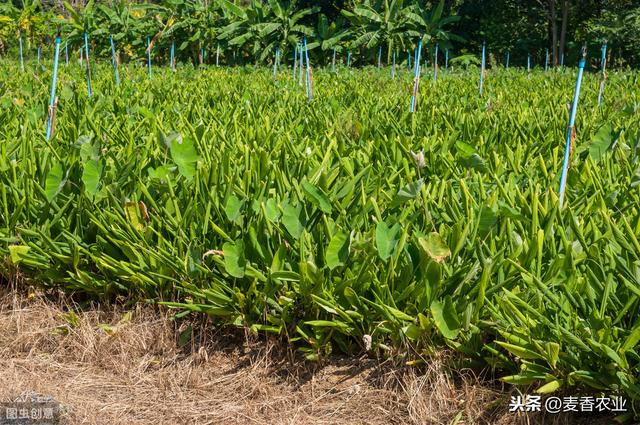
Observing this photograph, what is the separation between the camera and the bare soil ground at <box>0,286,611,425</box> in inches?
74.0

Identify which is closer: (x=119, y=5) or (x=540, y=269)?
(x=540, y=269)

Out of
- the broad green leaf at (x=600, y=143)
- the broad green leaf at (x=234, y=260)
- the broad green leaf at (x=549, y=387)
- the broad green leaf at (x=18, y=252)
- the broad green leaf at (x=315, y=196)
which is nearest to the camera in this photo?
the broad green leaf at (x=549, y=387)

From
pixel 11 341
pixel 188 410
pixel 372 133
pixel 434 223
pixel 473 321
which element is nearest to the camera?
pixel 473 321

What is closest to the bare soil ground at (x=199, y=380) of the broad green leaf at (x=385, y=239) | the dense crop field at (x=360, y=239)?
the dense crop field at (x=360, y=239)

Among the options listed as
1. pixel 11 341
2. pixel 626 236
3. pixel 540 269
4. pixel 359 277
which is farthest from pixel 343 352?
pixel 11 341

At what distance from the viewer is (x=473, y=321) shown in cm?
188

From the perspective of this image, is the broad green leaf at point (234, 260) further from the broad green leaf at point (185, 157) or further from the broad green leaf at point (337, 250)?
the broad green leaf at point (185, 157)

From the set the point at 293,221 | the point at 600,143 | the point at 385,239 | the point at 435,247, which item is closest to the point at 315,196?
the point at 293,221

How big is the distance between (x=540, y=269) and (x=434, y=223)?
402mm

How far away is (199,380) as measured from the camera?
7.00ft

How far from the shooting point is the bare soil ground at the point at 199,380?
188 centimetres

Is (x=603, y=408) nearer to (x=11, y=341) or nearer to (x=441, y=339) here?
(x=441, y=339)

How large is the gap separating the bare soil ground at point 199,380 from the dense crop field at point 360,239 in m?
0.06

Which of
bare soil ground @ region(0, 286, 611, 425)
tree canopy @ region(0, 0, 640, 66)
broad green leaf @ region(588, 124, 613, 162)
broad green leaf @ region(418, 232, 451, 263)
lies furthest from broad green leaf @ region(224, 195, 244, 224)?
tree canopy @ region(0, 0, 640, 66)
